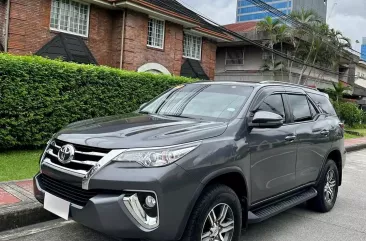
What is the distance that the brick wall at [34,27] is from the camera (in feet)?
41.2

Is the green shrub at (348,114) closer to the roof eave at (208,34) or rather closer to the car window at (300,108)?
the roof eave at (208,34)

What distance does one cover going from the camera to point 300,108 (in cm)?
503

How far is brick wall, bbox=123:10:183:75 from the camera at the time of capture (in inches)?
607

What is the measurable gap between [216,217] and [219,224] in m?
0.08

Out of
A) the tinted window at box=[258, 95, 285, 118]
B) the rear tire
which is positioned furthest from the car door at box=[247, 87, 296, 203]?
the rear tire

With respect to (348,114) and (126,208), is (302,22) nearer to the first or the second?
(348,114)

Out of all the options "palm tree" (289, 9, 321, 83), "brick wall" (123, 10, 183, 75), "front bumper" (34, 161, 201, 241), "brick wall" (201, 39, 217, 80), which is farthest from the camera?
"palm tree" (289, 9, 321, 83)

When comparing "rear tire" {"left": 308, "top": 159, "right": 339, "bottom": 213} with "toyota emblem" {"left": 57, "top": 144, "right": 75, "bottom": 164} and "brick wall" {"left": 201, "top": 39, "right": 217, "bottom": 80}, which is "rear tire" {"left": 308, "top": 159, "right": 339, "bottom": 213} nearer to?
"toyota emblem" {"left": 57, "top": 144, "right": 75, "bottom": 164}

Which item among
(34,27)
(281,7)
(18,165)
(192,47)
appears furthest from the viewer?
(192,47)

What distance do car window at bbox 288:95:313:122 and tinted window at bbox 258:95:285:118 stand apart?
11.0 inches

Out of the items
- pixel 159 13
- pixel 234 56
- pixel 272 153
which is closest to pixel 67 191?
pixel 272 153

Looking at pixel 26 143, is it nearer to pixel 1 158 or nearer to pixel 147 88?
pixel 1 158

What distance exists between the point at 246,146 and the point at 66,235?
2.19 m

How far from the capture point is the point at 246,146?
363cm
